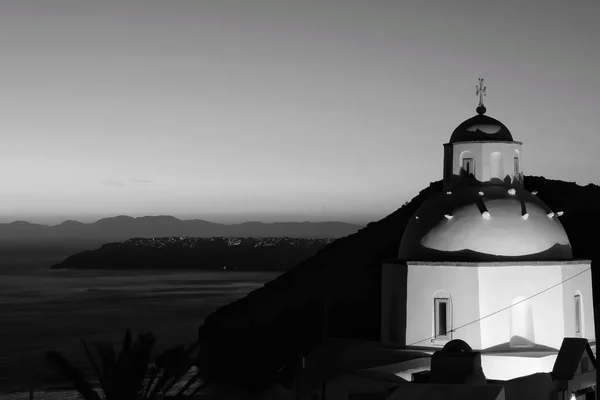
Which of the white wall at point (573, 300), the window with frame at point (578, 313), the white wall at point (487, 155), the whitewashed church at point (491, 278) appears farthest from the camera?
the white wall at point (487, 155)

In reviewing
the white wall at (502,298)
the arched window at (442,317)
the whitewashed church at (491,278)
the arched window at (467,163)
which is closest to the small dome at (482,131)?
the whitewashed church at (491,278)

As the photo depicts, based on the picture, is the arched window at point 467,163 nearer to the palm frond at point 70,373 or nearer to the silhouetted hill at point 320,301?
the palm frond at point 70,373

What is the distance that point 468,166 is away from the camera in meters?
25.1

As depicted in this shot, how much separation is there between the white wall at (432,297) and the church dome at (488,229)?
0.41 metres

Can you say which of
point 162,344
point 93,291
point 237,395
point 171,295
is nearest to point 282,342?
point 162,344

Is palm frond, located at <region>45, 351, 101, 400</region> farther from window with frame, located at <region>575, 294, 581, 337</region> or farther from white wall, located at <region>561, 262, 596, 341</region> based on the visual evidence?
A: window with frame, located at <region>575, 294, 581, 337</region>

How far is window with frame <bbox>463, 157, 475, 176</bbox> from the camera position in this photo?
82.2 ft

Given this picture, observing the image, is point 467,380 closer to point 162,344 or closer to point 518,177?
point 518,177

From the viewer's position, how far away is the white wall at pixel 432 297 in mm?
22750

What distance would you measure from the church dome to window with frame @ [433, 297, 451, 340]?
1.09 m

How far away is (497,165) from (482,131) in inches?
39.9

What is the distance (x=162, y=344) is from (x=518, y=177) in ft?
175

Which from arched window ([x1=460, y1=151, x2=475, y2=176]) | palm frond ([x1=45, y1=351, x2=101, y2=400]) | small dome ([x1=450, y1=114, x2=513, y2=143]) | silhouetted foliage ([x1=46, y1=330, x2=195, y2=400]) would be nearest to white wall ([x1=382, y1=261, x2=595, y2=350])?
arched window ([x1=460, y1=151, x2=475, y2=176])

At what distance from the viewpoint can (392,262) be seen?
2461 cm
